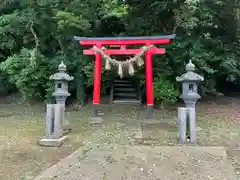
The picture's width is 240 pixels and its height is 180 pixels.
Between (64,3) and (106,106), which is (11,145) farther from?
(64,3)

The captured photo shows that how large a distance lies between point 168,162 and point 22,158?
2.85 meters

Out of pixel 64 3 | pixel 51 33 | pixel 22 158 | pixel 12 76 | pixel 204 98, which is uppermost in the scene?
pixel 64 3

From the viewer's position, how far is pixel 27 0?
35.5ft

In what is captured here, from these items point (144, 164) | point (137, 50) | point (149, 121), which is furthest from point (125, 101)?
point (144, 164)

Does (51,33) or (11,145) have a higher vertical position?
(51,33)

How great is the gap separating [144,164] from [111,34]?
810 centimetres

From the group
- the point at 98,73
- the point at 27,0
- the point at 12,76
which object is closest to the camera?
the point at 98,73

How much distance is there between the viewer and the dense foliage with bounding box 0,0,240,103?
10.2m

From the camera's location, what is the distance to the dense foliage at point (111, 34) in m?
10.2

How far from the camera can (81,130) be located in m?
8.08

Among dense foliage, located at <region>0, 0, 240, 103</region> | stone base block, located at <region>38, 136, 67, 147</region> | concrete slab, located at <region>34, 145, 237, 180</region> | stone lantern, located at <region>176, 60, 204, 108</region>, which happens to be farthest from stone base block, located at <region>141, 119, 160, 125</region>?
stone base block, located at <region>38, 136, 67, 147</region>

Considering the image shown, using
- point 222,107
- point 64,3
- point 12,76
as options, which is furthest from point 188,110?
point 12,76

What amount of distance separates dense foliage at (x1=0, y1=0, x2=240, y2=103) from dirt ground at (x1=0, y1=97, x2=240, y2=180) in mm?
934

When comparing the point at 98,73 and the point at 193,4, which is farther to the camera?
the point at 98,73
